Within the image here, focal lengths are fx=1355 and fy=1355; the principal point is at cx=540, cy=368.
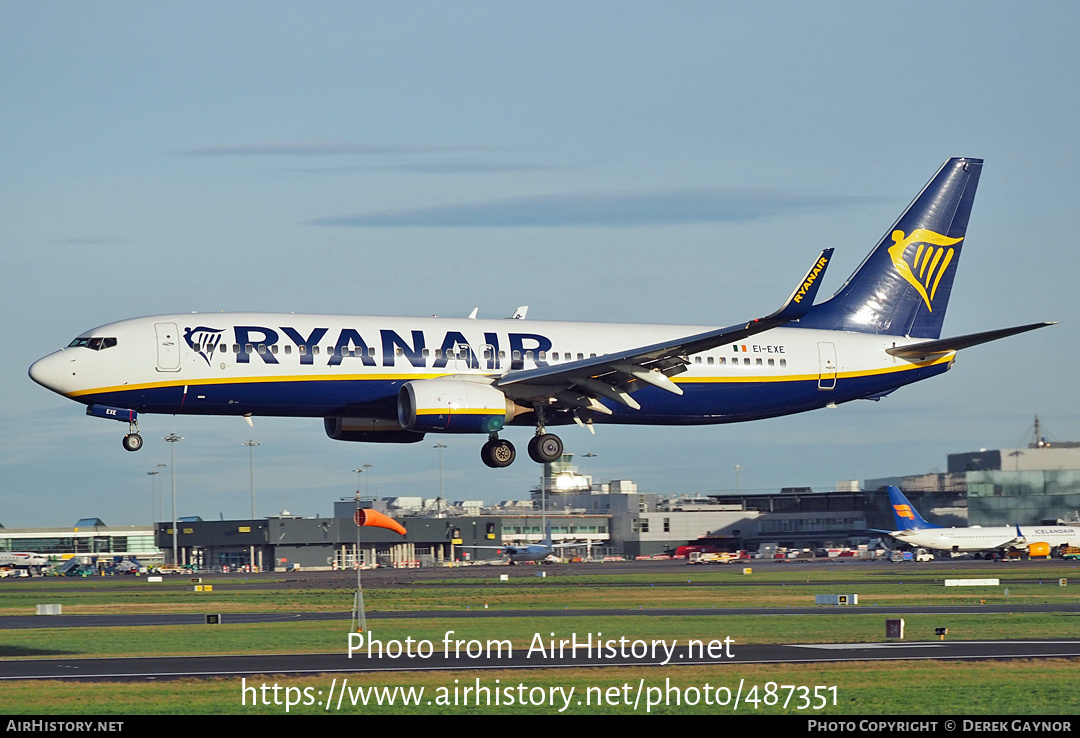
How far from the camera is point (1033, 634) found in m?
45.1

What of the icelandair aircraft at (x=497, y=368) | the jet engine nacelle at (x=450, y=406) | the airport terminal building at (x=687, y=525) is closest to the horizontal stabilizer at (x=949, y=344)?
the icelandair aircraft at (x=497, y=368)

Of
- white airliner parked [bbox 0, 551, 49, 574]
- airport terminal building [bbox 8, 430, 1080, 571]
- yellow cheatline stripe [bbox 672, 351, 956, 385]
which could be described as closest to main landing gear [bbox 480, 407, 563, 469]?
yellow cheatline stripe [bbox 672, 351, 956, 385]

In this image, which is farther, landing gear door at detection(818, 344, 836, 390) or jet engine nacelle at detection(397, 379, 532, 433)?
landing gear door at detection(818, 344, 836, 390)

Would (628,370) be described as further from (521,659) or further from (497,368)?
(521,659)

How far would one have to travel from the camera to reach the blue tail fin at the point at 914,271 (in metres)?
63.1

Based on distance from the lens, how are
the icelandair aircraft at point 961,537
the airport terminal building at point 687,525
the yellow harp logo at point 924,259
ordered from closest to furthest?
the yellow harp logo at point 924,259 < the icelandair aircraft at point 961,537 < the airport terminal building at point 687,525

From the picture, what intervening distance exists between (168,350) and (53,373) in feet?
13.8

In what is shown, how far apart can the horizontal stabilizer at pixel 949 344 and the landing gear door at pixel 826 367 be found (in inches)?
109

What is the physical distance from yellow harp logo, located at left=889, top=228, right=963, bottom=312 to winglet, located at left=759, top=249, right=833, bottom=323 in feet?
51.9

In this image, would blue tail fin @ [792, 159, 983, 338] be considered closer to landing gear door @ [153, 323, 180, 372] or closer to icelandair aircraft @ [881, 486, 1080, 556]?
landing gear door @ [153, 323, 180, 372]

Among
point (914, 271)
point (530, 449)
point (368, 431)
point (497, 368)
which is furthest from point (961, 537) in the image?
point (368, 431)

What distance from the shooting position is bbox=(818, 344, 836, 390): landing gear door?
59.7m

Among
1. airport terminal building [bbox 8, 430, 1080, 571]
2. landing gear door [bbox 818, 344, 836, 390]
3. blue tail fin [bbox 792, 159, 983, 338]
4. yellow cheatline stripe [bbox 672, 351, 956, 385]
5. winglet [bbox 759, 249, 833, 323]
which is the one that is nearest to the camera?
winglet [bbox 759, 249, 833, 323]

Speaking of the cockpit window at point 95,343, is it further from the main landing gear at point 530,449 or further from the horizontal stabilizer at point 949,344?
the horizontal stabilizer at point 949,344
